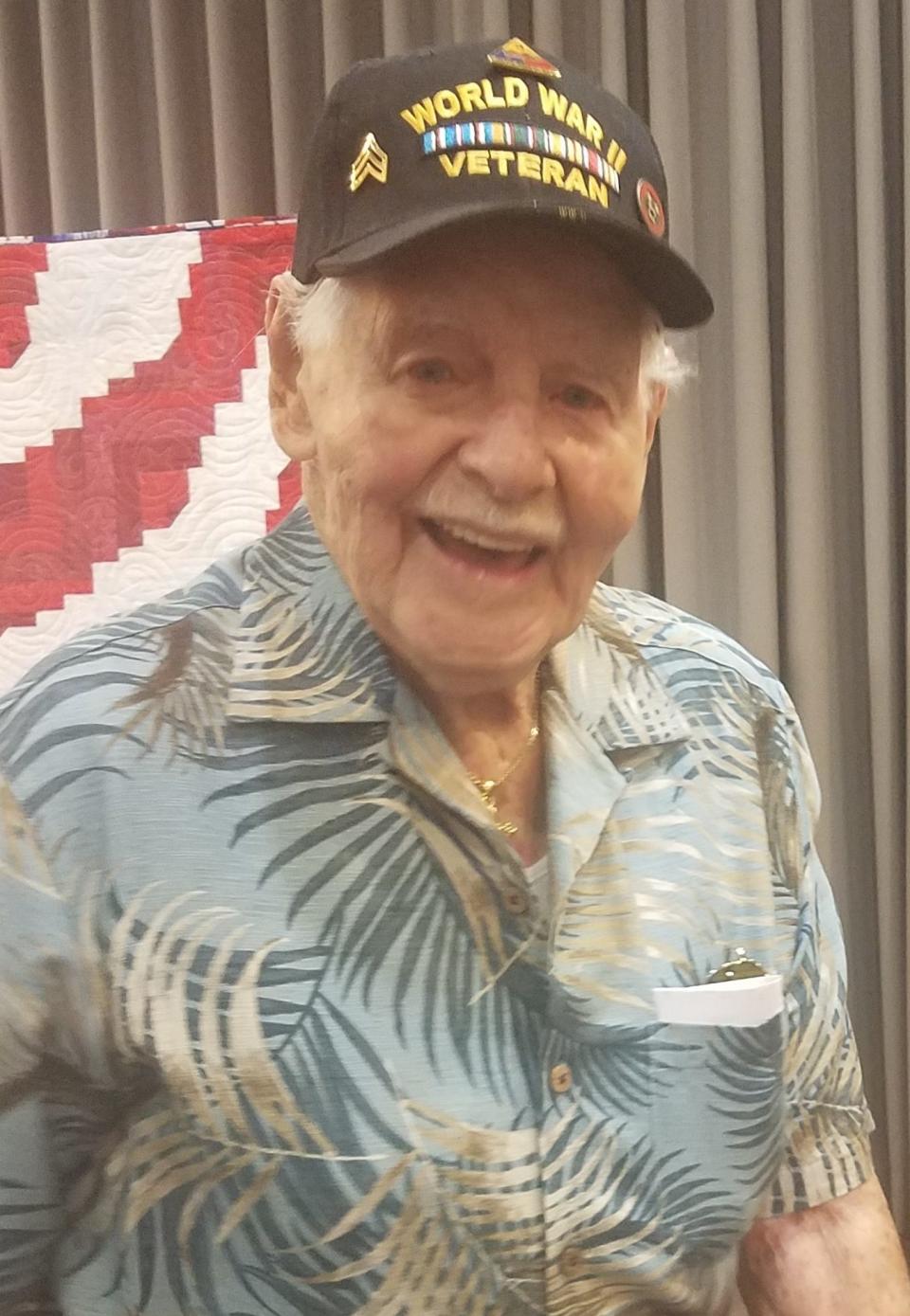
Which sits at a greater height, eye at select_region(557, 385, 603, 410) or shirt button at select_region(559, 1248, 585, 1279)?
eye at select_region(557, 385, 603, 410)

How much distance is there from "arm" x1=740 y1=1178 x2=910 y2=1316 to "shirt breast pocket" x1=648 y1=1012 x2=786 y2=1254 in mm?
92

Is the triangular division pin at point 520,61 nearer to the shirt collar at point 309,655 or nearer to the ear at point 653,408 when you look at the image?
the ear at point 653,408

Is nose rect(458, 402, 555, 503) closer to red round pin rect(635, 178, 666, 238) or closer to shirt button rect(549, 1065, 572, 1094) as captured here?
red round pin rect(635, 178, 666, 238)

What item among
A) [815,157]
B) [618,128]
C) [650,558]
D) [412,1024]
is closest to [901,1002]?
[650,558]

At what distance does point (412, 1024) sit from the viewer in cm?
68

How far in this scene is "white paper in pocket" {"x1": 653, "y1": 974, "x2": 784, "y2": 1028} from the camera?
77 cm

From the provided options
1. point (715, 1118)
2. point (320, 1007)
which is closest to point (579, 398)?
point (320, 1007)

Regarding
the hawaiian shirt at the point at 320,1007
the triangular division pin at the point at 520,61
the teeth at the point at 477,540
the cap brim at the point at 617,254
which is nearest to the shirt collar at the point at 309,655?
the hawaiian shirt at the point at 320,1007

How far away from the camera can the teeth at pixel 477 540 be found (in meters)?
0.65

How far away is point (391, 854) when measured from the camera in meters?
0.70

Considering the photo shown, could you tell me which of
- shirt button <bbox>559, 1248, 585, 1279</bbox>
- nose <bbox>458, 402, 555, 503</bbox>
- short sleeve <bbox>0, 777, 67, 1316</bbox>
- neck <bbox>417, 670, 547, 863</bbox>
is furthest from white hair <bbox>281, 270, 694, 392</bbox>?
shirt button <bbox>559, 1248, 585, 1279</bbox>

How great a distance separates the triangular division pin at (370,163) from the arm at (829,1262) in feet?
2.81

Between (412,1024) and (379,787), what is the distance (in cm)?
16

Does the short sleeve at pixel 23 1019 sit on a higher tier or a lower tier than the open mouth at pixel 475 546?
lower
